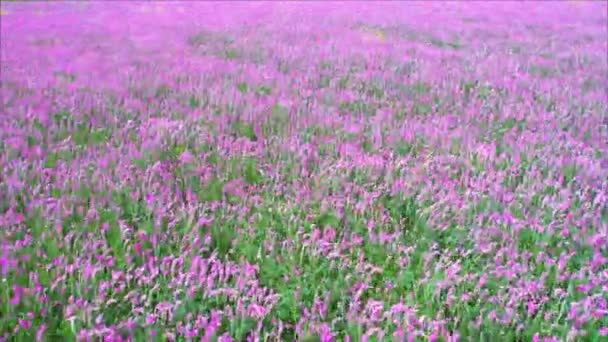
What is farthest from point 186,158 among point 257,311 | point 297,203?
point 257,311

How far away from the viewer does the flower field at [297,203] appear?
272 centimetres

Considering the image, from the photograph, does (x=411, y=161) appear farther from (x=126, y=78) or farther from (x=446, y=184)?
(x=126, y=78)

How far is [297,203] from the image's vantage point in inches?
150

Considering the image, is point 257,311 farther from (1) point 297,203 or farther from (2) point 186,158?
(2) point 186,158

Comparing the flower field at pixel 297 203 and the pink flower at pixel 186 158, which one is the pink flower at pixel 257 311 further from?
the pink flower at pixel 186 158

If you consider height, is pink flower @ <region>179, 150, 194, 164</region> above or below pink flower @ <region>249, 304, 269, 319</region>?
above

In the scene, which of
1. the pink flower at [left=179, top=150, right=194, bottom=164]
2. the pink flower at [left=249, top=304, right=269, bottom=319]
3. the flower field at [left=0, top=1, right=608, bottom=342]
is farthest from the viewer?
the pink flower at [left=179, top=150, right=194, bottom=164]

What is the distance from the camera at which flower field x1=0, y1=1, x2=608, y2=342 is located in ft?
8.93

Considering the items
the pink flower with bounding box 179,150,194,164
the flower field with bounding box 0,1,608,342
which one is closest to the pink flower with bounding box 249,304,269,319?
the flower field with bounding box 0,1,608,342

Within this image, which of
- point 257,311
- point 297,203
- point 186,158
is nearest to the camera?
point 257,311

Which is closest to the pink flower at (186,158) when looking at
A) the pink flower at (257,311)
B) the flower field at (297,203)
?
the flower field at (297,203)

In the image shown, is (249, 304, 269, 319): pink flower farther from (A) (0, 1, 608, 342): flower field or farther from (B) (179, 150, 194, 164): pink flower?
(B) (179, 150, 194, 164): pink flower

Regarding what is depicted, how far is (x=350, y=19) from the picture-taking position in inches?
592

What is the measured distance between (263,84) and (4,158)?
378cm
